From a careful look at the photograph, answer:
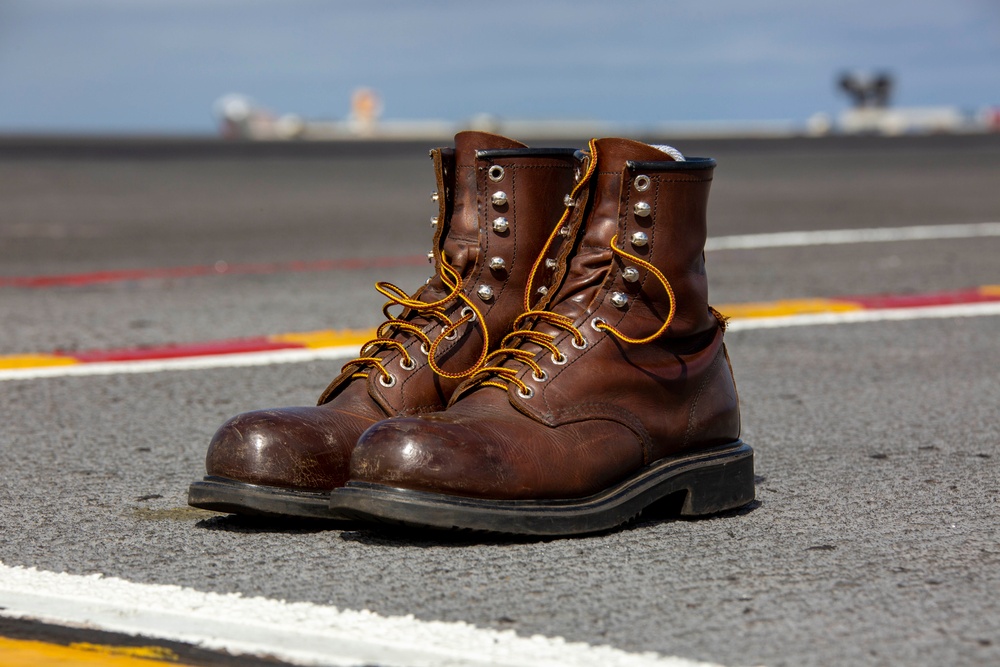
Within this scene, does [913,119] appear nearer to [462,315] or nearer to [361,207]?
[361,207]

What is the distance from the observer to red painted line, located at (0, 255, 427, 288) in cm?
760

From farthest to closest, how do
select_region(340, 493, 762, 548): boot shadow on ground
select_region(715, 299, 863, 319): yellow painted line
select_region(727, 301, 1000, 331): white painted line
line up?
select_region(715, 299, 863, 319): yellow painted line, select_region(727, 301, 1000, 331): white painted line, select_region(340, 493, 762, 548): boot shadow on ground

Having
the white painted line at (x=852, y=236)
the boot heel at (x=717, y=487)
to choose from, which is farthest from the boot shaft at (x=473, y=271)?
the white painted line at (x=852, y=236)

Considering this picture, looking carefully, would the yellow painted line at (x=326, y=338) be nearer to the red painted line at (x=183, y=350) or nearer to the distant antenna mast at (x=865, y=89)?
the red painted line at (x=183, y=350)

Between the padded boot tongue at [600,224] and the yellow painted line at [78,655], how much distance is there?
1.12m

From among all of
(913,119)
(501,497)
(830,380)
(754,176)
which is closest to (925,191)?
(754,176)

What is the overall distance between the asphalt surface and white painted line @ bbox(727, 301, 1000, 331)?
0.13 meters

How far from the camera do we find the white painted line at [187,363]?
15.2 ft

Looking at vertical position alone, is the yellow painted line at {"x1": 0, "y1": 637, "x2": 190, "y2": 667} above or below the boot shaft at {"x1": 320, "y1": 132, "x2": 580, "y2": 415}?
below

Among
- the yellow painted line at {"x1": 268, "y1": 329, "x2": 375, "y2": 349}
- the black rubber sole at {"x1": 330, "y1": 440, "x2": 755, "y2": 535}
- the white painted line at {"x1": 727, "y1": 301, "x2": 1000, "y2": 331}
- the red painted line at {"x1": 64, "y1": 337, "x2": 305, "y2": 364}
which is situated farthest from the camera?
the white painted line at {"x1": 727, "y1": 301, "x2": 1000, "y2": 331}

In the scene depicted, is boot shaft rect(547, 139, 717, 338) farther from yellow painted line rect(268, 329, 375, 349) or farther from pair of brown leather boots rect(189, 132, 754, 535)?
yellow painted line rect(268, 329, 375, 349)

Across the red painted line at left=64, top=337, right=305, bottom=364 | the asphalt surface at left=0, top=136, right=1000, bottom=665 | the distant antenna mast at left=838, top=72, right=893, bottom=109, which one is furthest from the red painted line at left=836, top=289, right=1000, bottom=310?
the distant antenna mast at left=838, top=72, right=893, bottom=109

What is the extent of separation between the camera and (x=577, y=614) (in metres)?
2.12

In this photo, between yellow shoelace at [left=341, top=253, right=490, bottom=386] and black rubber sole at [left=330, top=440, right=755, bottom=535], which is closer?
black rubber sole at [left=330, top=440, right=755, bottom=535]
